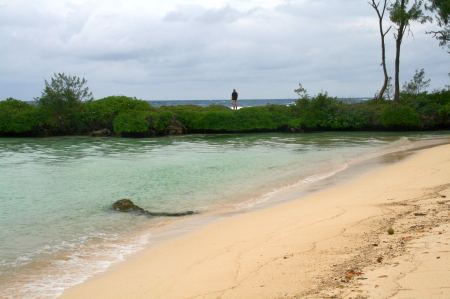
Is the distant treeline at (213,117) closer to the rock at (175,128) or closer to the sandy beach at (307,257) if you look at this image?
the rock at (175,128)

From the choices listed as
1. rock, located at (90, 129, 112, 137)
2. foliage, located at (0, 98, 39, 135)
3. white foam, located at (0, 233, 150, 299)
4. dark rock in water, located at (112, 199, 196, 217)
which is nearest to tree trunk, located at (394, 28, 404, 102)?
rock, located at (90, 129, 112, 137)

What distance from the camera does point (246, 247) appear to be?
26.2 ft

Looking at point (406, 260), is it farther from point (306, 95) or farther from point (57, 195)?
point (306, 95)

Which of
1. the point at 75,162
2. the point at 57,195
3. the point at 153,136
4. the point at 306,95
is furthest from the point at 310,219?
the point at 306,95

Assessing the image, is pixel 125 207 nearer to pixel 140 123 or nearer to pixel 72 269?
pixel 72 269

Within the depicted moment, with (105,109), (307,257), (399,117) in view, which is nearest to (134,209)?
(307,257)

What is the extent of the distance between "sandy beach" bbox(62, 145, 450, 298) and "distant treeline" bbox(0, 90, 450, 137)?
31894 mm

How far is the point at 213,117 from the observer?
145 feet

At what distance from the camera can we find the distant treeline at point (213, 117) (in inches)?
1651

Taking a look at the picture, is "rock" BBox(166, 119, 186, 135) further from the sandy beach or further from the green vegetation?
the sandy beach

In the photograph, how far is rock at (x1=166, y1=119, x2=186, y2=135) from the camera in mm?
42906

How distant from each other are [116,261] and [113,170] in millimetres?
12934

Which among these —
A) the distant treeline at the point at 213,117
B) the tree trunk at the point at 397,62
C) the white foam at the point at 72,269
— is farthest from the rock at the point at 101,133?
the white foam at the point at 72,269

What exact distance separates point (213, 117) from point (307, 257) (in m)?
37.6
